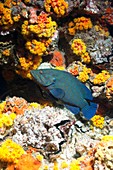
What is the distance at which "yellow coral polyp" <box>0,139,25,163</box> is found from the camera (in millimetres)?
2652

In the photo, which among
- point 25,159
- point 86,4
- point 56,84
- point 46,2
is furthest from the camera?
point 86,4

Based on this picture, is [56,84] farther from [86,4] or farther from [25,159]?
[86,4]

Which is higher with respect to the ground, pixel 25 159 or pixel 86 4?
pixel 86 4

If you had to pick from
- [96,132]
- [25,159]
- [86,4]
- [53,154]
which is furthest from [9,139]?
[86,4]

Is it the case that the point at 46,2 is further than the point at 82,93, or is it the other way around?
the point at 46,2

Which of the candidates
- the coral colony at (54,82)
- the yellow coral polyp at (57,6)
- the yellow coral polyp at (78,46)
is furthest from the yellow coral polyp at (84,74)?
the yellow coral polyp at (57,6)

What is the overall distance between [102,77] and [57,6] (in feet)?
3.73

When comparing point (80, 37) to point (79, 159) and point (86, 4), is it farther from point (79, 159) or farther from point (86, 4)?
point (79, 159)

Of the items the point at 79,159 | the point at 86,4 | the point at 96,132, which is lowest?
the point at 79,159

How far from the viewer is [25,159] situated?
2.71 m

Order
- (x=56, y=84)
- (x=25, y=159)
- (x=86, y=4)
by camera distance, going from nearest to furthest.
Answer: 1. (x=56, y=84)
2. (x=25, y=159)
3. (x=86, y=4)

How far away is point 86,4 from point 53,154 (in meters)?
2.01

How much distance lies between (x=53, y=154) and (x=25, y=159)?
1.03 ft

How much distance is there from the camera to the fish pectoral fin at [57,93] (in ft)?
8.10
